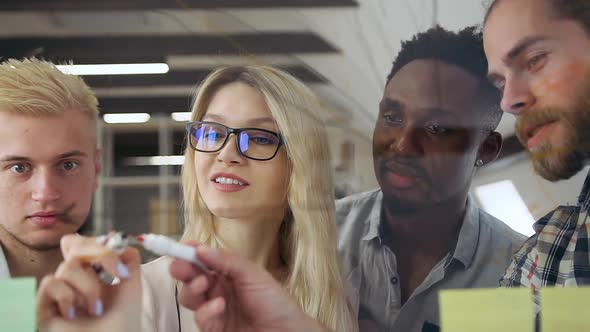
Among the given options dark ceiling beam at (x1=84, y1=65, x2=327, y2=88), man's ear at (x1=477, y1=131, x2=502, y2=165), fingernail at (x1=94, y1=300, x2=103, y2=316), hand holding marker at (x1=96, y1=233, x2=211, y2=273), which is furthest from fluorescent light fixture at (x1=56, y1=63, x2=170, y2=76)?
man's ear at (x1=477, y1=131, x2=502, y2=165)

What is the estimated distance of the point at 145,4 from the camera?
1.59 meters

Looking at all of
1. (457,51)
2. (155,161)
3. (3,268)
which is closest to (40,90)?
(155,161)

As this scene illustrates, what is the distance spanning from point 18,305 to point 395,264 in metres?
0.84

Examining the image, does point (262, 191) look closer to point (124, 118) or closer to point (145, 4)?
point (124, 118)

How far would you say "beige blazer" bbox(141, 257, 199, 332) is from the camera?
1496 mm

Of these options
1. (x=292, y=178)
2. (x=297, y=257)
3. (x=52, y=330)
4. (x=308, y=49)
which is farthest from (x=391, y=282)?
(x=52, y=330)

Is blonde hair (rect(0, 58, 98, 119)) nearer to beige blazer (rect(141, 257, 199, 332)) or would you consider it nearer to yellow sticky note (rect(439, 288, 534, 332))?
beige blazer (rect(141, 257, 199, 332))

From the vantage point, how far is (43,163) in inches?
58.6

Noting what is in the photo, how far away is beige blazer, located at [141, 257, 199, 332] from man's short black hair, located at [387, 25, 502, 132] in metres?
0.73

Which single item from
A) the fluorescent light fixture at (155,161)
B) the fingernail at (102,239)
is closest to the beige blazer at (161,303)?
the fingernail at (102,239)

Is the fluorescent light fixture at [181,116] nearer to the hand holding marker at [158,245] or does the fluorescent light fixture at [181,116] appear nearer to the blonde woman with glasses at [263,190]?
the blonde woman with glasses at [263,190]

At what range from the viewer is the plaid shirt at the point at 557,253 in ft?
5.34

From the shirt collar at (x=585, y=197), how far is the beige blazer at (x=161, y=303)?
95cm

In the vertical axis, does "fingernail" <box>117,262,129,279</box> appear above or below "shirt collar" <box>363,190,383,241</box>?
below
